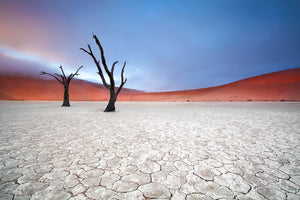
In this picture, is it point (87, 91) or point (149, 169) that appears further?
point (87, 91)

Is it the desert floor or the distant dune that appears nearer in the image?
the desert floor

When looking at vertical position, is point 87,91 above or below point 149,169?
above

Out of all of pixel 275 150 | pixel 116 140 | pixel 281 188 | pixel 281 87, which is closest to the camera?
pixel 281 188

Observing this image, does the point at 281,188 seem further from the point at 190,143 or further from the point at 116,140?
the point at 116,140

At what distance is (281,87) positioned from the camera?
31844 mm

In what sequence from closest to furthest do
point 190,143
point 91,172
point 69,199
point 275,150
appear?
point 69,199 → point 91,172 → point 275,150 → point 190,143

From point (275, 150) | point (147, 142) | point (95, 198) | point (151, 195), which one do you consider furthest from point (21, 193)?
point (275, 150)

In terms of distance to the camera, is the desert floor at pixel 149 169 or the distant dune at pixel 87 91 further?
the distant dune at pixel 87 91

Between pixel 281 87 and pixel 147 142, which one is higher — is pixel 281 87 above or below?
above

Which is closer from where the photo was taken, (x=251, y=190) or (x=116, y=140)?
(x=251, y=190)

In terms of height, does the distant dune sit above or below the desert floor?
above

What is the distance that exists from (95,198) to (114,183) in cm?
30

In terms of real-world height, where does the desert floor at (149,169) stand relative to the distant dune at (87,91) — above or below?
below

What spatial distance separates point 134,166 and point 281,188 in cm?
205
